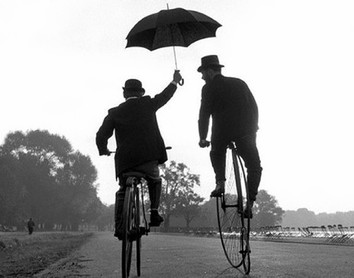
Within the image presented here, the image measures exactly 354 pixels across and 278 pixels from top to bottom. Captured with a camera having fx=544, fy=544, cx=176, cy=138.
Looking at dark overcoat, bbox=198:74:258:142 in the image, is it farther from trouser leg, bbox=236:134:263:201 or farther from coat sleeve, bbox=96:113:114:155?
coat sleeve, bbox=96:113:114:155

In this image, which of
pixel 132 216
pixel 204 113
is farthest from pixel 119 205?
pixel 204 113

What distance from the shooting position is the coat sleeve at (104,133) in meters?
5.77

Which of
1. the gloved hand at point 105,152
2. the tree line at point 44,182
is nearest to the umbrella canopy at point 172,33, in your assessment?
the gloved hand at point 105,152

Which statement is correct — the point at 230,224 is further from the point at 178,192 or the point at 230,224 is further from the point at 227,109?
the point at 178,192

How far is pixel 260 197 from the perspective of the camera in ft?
458

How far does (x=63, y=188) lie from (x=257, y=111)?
247 ft

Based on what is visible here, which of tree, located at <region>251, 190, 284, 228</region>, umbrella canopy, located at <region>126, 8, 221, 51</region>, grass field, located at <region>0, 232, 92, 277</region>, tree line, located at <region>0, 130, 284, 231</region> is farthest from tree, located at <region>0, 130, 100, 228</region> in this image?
umbrella canopy, located at <region>126, 8, 221, 51</region>

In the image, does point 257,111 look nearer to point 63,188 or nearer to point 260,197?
point 63,188

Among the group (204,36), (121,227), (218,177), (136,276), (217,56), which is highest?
(204,36)

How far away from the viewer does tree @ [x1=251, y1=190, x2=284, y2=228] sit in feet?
436

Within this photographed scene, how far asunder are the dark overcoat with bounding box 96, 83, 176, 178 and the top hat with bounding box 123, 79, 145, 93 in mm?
132

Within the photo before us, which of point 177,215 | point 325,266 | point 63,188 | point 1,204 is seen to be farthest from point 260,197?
point 325,266

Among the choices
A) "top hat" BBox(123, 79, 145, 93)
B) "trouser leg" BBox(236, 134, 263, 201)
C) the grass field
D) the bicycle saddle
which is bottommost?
the grass field

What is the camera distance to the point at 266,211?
136 m
